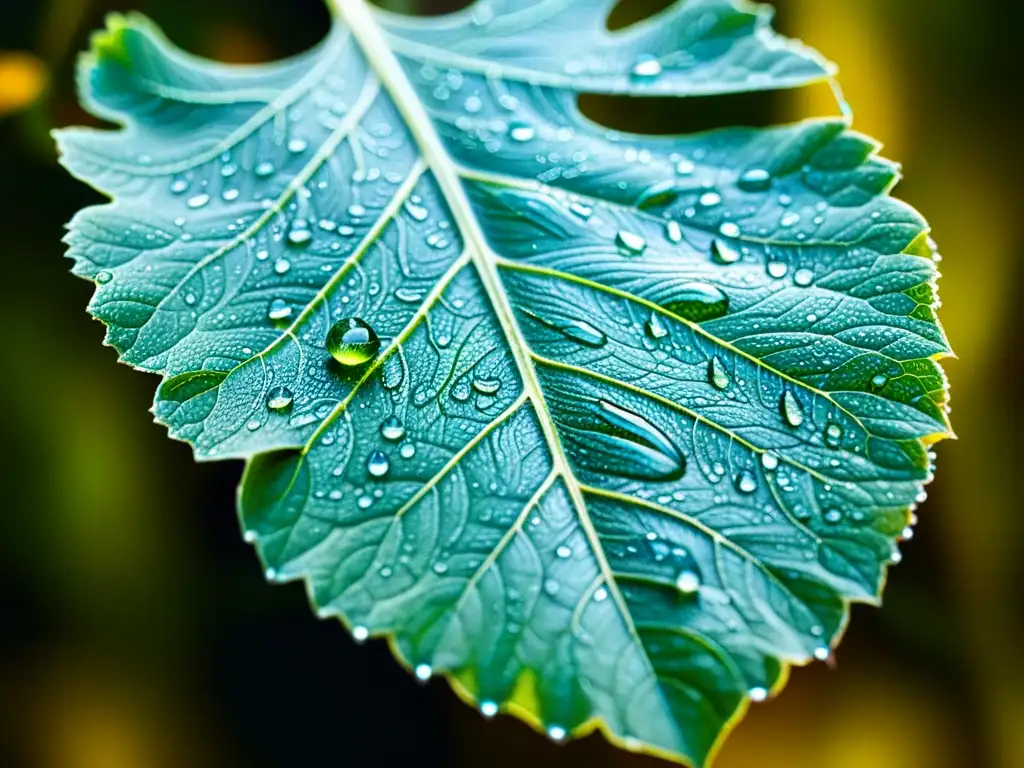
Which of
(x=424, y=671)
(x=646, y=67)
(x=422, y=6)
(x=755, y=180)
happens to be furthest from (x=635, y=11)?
(x=424, y=671)

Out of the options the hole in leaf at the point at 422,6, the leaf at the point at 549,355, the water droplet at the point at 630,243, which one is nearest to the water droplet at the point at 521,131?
the leaf at the point at 549,355

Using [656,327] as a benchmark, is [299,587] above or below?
below

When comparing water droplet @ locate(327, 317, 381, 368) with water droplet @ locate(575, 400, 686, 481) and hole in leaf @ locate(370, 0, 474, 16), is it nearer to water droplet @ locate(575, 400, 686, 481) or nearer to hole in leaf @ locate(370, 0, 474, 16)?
water droplet @ locate(575, 400, 686, 481)

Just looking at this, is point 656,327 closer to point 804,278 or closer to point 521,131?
point 804,278

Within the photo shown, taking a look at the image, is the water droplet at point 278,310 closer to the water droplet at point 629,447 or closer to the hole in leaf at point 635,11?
the water droplet at point 629,447

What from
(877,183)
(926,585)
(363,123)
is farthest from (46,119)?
(926,585)

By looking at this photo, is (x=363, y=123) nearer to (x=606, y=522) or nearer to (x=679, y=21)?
(x=679, y=21)
